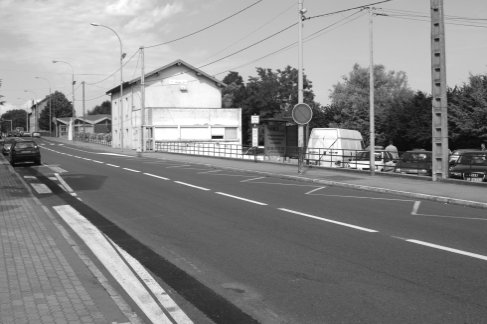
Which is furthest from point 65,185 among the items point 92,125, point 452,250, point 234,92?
point 92,125

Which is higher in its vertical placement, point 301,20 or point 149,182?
point 301,20

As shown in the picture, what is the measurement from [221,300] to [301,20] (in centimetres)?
1930

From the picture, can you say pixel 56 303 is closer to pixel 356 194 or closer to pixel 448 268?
pixel 448 268

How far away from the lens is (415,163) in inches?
808

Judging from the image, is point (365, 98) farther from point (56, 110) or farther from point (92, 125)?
point (56, 110)

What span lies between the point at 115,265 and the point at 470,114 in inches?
1377

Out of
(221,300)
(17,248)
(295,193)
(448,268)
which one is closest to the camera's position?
(221,300)

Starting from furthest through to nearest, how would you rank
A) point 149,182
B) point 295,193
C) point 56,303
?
point 149,182 → point 295,193 → point 56,303

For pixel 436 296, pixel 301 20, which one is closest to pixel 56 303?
pixel 436 296

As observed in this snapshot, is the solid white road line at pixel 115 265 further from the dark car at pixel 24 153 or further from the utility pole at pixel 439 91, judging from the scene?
the dark car at pixel 24 153

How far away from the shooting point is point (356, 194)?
1555 centimetres

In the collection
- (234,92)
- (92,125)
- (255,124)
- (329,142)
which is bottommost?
(329,142)

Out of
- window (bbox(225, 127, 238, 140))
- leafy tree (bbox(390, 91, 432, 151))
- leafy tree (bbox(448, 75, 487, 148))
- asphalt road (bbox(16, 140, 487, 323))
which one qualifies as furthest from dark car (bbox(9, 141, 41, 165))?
window (bbox(225, 127, 238, 140))

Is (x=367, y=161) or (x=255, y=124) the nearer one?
(x=367, y=161)
